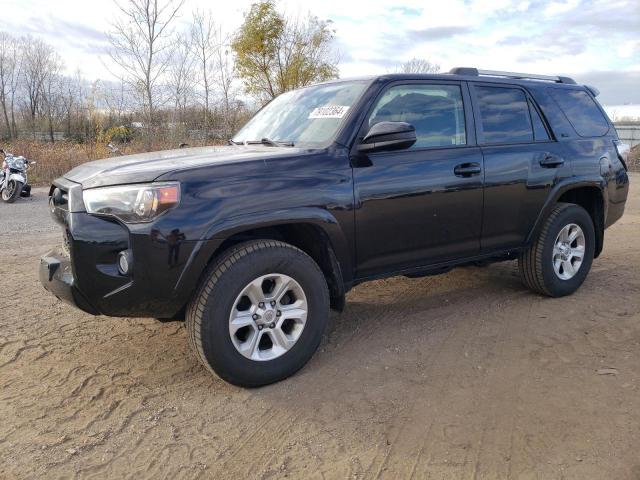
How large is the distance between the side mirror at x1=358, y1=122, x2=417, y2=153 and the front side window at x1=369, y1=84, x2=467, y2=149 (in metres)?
0.23

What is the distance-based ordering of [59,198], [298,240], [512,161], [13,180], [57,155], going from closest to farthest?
[59,198]
[298,240]
[512,161]
[13,180]
[57,155]

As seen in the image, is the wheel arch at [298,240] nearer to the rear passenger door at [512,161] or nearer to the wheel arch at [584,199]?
the rear passenger door at [512,161]

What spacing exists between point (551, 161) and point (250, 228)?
2.80 meters

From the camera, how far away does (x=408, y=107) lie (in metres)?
3.89

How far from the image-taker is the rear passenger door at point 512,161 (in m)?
4.19

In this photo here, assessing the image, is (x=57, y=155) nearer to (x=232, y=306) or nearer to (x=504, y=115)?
(x=504, y=115)

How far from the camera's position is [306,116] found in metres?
3.96

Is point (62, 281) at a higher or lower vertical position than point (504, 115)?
lower

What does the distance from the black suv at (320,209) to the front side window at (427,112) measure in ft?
0.03

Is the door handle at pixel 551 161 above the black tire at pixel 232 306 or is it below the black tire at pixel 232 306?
above

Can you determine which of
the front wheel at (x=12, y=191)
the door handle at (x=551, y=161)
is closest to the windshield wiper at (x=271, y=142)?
the door handle at (x=551, y=161)

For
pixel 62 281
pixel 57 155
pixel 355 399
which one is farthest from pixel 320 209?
pixel 57 155

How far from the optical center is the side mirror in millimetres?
3350

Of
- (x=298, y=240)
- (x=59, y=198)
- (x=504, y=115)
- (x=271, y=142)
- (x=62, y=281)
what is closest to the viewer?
(x=62, y=281)
